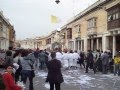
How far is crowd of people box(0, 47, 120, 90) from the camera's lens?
496 inches

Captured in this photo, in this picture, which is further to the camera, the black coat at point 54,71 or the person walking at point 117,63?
the person walking at point 117,63

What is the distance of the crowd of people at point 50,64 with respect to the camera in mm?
12586

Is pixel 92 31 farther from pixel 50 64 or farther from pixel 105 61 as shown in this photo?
pixel 50 64

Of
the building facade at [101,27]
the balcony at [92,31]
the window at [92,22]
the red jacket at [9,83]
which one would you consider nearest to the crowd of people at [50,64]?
the red jacket at [9,83]

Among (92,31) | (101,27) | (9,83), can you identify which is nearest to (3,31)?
(92,31)

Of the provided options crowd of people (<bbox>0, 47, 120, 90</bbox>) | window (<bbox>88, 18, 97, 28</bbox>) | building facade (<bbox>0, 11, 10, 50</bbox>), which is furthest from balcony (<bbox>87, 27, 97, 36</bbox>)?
building facade (<bbox>0, 11, 10, 50</bbox>)

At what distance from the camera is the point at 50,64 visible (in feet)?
41.8

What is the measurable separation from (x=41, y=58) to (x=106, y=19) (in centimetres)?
1457

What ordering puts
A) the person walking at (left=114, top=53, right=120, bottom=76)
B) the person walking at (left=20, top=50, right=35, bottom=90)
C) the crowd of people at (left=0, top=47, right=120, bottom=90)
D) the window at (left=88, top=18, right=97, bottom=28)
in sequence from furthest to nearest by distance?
the window at (left=88, top=18, right=97, bottom=28) < the person walking at (left=114, top=53, right=120, bottom=76) < the person walking at (left=20, top=50, right=35, bottom=90) < the crowd of people at (left=0, top=47, right=120, bottom=90)

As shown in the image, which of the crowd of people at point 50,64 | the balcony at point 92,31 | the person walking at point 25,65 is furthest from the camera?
the balcony at point 92,31

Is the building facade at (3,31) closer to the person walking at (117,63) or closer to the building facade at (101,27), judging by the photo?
the building facade at (101,27)

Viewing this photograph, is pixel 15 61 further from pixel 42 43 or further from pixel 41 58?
pixel 42 43

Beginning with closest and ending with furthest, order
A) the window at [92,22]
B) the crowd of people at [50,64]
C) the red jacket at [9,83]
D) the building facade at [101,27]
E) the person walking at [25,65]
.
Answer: the red jacket at [9,83] < the crowd of people at [50,64] < the person walking at [25,65] < the building facade at [101,27] < the window at [92,22]

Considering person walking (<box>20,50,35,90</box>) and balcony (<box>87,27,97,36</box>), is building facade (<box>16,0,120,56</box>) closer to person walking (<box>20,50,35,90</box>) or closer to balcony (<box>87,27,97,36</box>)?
balcony (<box>87,27,97,36</box>)
